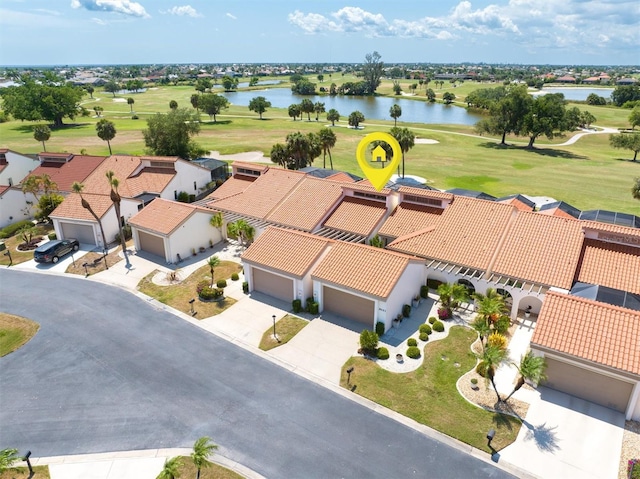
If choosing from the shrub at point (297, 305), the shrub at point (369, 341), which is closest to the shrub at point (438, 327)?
the shrub at point (369, 341)

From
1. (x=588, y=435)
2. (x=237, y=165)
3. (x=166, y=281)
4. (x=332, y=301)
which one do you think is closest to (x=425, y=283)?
(x=332, y=301)

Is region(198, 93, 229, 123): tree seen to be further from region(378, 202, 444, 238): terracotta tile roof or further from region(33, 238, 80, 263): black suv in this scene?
region(378, 202, 444, 238): terracotta tile roof

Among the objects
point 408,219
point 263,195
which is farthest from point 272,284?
point 263,195

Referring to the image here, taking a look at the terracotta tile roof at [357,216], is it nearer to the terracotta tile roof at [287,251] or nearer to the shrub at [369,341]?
the terracotta tile roof at [287,251]

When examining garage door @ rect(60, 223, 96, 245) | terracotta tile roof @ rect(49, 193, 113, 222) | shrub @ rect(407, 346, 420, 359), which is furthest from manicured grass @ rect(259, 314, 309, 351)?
garage door @ rect(60, 223, 96, 245)

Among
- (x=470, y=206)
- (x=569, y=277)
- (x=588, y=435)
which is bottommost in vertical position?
(x=588, y=435)

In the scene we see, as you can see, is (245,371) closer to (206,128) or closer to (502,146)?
(502,146)
